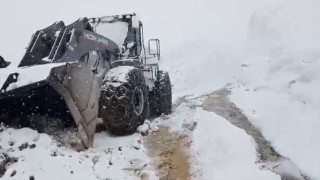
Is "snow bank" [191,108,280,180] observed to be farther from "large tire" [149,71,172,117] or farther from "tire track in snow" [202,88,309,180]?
"large tire" [149,71,172,117]

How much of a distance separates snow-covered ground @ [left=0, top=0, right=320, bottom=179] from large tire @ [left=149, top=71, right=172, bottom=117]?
13.1 inches

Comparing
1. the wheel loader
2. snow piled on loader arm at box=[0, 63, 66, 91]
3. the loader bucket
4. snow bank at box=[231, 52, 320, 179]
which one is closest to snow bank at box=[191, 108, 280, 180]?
snow bank at box=[231, 52, 320, 179]

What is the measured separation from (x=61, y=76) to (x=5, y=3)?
32750 millimetres

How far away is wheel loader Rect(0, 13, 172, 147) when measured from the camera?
5.44 m

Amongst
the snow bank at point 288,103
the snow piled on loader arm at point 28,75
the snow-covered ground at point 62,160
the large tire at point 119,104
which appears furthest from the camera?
the large tire at point 119,104

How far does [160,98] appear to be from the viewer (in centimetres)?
979

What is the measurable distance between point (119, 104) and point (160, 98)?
2.88 meters

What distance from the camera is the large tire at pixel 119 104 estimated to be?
22.8 feet

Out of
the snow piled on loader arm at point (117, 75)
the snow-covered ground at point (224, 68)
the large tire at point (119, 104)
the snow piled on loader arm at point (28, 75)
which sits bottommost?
the snow-covered ground at point (224, 68)

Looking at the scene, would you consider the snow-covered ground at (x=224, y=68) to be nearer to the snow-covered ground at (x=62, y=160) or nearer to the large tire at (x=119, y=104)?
the snow-covered ground at (x=62, y=160)

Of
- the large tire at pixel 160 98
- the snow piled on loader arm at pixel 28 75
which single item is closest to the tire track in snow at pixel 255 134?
the large tire at pixel 160 98

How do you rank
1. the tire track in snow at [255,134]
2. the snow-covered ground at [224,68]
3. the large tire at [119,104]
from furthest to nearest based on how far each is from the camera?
the large tire at [119,104] < the tire track in snow at [255,134] < the snow-covered ground at [224,68]

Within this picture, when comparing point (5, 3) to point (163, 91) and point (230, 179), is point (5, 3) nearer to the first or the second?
point (163, 91)

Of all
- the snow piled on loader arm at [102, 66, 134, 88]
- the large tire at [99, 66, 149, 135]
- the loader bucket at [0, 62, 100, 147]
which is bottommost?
the large tire at [99, 66, 149, 135]
